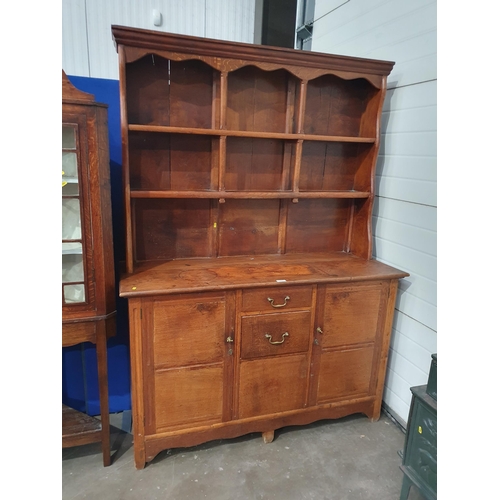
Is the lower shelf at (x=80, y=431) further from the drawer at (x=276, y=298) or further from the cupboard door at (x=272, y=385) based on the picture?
the drawer at (x=276, y=298)

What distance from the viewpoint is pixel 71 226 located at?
69.0 inches

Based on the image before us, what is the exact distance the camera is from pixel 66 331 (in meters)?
1.78

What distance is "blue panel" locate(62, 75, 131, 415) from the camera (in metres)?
2.09

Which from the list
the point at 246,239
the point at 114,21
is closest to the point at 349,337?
the point at 246,239

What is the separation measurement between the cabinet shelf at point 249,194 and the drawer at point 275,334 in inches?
25.3

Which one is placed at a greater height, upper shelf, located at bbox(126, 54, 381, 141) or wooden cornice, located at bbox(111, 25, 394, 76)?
wooden cornice, located at bbox(111, 25, 394, 76)

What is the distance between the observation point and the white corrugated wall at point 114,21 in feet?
11.3

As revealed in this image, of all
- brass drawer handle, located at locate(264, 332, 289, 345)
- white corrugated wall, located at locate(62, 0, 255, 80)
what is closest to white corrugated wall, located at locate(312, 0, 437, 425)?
brass drawer handle, located at locate(264, 332, 289, 345)

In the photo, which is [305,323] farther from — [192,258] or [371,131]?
[371,131]

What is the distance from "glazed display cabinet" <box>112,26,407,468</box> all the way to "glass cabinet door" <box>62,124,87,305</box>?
0.74 feet

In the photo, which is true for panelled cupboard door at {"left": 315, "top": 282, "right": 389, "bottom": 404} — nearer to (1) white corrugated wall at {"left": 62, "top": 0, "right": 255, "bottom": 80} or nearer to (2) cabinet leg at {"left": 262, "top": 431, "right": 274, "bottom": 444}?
(2) cabinet leg at {"left": 262, "top": 431, "right": 274, "bottom": 444}

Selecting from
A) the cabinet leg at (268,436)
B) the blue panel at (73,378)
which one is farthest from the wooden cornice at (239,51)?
the cabinet leg at (268,436)

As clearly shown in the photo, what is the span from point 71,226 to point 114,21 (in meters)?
2.71

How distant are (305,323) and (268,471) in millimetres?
769
